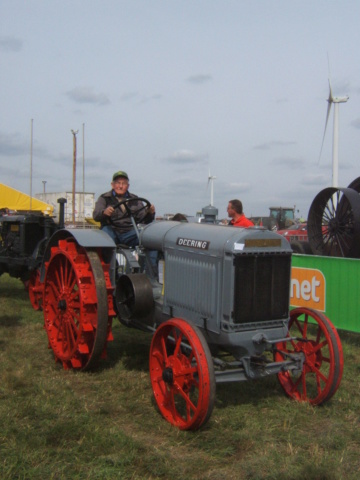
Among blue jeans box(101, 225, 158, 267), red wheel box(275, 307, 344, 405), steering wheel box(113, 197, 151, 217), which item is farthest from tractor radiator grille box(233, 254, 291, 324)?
blue jeans box(101, 225, 158, 267)

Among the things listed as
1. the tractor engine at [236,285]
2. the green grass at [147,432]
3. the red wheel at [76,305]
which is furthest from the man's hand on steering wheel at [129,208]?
the green grass at [147,432]

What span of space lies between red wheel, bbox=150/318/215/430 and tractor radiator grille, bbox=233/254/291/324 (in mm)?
400

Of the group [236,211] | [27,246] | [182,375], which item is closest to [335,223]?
[236,211]

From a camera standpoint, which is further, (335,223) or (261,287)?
(335,223)

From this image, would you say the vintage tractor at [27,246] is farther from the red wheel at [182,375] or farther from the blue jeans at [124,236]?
the red wheel at [182,375]

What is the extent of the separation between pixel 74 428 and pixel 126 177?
2.84 m

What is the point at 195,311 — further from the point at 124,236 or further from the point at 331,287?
the point at 331,287

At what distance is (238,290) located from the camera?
145 inches

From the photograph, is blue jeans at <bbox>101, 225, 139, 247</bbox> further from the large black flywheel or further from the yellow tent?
the yellow tent

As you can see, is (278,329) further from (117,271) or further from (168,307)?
(117,271)

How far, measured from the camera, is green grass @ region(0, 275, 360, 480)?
292 centimetres

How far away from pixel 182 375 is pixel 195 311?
579 millimetres

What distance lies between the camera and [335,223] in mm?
8531

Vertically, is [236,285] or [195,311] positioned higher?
[236,285]
